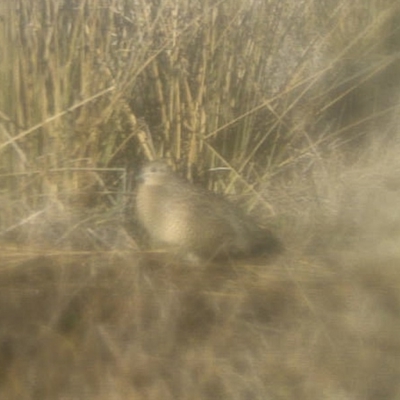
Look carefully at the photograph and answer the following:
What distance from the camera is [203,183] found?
456cm

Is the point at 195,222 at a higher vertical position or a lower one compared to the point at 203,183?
higher

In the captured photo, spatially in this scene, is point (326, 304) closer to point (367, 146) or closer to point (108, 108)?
point (367, 146)

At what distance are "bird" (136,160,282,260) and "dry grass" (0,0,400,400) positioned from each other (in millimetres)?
78

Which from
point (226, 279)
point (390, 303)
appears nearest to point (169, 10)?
point (226, 279)

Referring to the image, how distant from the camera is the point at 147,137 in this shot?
14.9ft

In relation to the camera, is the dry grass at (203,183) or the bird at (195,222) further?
the bird at (195,222)

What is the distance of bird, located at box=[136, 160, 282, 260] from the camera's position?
3793 mm

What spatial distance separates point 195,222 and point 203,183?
72 centimetres

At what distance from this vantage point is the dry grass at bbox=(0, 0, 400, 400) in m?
3.37

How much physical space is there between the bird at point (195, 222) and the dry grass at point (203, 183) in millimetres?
78

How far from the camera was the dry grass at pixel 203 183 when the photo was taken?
3.37 meters

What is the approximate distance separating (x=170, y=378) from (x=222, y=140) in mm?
1538

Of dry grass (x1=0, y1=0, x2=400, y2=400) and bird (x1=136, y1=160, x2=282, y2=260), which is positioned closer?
dry grass (x1=0, y1=0, x2=400, y2=400)

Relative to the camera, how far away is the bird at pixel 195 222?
379cm
